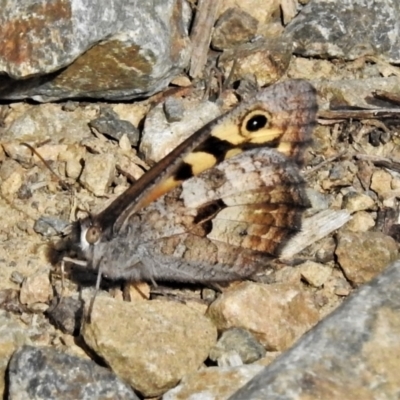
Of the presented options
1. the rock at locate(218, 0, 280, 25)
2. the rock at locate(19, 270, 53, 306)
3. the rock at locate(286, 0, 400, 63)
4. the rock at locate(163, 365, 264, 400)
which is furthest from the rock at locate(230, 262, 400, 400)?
the rock at locate(218, 0, 280, 25)

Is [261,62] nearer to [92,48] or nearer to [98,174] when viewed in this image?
[92,48]

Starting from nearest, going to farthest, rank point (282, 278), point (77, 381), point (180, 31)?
point (77, 381)
point (282, 278)
point (180, 31)

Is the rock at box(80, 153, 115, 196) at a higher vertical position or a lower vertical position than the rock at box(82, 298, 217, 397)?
higher

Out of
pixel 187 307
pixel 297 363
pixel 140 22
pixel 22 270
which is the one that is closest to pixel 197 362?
pixel 187 307

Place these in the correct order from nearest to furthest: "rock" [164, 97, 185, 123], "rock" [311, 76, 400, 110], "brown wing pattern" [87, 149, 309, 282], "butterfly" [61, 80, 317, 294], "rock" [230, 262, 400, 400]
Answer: "rock" [230, 262, 400, 400] < "butterfly" [61, 80, 317, 294] < "brown wing pattern" [87, 149, 309, 282] < "rock" [164, 97, 185, 123] < "rock" [311, 76, 400, 110]

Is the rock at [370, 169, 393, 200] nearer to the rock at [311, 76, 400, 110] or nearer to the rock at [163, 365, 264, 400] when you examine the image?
the rock at [311, 76, 400, 110]

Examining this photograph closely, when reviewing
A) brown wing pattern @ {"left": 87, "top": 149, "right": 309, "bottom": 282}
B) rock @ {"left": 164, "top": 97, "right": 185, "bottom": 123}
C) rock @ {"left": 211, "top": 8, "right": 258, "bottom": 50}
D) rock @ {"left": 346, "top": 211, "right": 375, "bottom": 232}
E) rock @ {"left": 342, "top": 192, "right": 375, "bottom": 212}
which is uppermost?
rock @ {"left": 211, "top": 8, "right": 258, "bottom": 50}

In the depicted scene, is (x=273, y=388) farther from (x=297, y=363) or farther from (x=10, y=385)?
(x=10, y=385)

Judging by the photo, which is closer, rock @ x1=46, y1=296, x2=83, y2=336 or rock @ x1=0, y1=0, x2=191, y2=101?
rock @ x1=46, y1=296, x2=83, y2=336
